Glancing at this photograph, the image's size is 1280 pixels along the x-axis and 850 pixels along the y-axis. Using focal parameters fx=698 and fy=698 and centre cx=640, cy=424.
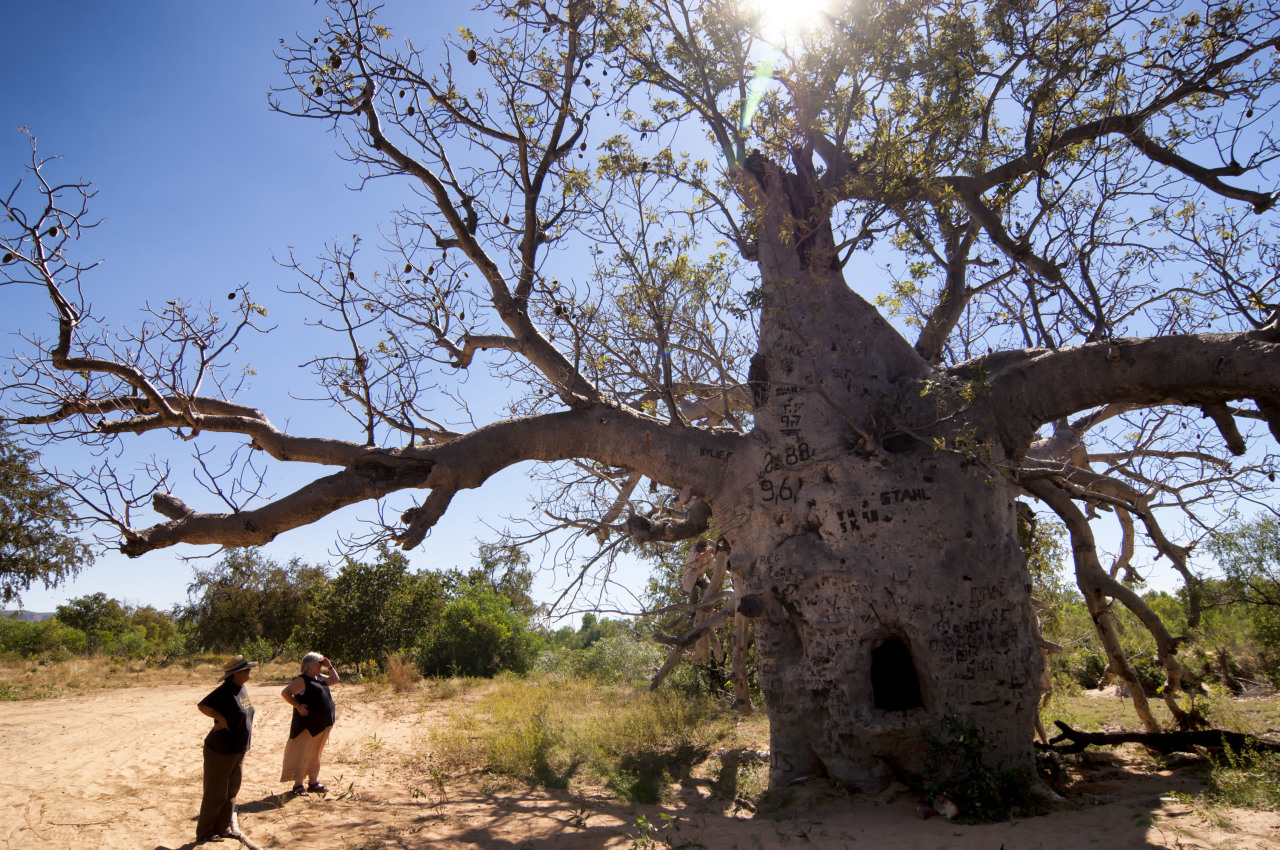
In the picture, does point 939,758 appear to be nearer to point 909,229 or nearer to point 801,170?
point 909,229

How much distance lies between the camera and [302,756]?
18.8 feet

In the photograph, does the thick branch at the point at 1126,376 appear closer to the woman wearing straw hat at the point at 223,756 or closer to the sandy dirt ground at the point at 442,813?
the sandy dirt ground at the point at 442,813

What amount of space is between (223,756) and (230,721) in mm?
214

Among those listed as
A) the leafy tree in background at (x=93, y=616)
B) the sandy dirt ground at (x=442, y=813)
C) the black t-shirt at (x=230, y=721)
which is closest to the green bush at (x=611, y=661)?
the sandy dirt ground at (x=442, y=813)

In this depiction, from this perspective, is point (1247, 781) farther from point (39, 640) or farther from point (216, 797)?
point (39, 640)

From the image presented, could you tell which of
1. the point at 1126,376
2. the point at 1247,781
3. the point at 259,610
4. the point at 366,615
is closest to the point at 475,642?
the point at 366,615

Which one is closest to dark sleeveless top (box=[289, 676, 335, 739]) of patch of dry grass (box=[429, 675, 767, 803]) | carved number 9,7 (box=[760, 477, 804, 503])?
patch of dry grass (box=[429, 675, 767, 803])

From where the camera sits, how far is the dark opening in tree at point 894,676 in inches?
213

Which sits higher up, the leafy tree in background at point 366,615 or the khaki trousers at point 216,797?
the leafy tree in background at point 366,615

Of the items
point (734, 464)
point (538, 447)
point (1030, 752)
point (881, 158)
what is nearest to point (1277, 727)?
point (1030, 752)

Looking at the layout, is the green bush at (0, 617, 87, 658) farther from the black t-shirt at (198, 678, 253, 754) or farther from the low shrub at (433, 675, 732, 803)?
the black t-shirt at (198, 678, 253, 754)

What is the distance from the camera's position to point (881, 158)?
528 centimetres

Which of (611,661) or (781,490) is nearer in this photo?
(781,490)

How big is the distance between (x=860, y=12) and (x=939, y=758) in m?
5.72
